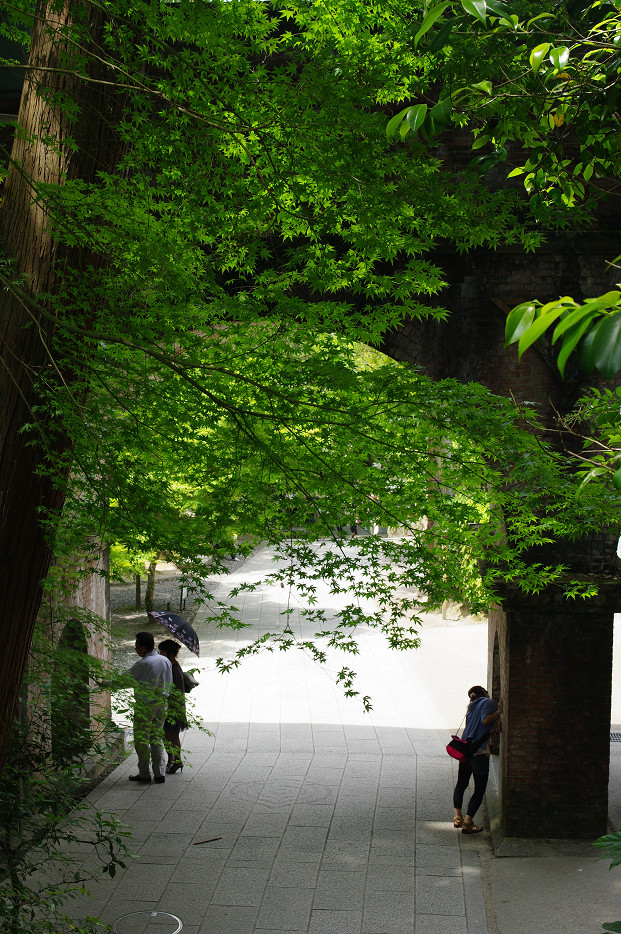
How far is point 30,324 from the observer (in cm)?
511

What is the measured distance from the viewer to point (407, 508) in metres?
5.57

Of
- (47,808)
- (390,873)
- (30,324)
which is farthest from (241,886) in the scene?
(30,324)

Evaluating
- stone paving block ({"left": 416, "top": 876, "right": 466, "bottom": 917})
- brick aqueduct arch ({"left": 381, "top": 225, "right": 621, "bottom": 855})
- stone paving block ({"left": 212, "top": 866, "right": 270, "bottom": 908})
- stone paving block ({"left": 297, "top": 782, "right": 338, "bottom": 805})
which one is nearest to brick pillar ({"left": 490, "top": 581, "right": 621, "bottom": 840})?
brick aqueduct arch ({"left": 381, "top": 225, "right": 621, "bottom": 855})

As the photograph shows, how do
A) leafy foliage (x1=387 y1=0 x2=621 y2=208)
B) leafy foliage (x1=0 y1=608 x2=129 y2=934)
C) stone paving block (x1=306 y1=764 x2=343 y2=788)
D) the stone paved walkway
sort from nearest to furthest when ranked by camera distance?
leafy foliage (x1=387 y1=0 x2=621 y2=208)
leafy foliage (x1=0 y1=608 x2=129 y2=934)
the stone paved walkway
stone paving block (x1=306 y1=764 x2=343 y2=788)

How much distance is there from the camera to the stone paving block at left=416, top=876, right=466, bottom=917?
7.49 m

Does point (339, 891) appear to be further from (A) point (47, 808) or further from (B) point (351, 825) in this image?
(A) point (47, 808)

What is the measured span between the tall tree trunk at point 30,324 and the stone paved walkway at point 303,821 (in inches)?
138

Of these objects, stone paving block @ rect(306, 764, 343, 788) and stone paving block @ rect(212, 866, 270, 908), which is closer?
stone paving block @ rect(212, 866, 270, 908)

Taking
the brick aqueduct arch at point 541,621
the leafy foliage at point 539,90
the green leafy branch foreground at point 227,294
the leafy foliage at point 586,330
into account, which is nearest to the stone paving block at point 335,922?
the brick aqueduct arch at point 541,621

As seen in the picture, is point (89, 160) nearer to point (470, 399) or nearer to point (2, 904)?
point (470, 399)

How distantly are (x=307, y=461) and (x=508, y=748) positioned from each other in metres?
5.33

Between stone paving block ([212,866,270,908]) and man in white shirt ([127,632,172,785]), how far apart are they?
1462mm

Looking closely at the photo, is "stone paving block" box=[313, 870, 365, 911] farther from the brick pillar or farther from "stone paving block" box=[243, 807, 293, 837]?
the brick pillar

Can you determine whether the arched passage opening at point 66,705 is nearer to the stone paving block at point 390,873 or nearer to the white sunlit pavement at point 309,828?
the white sunlit pavement at point 309,828
